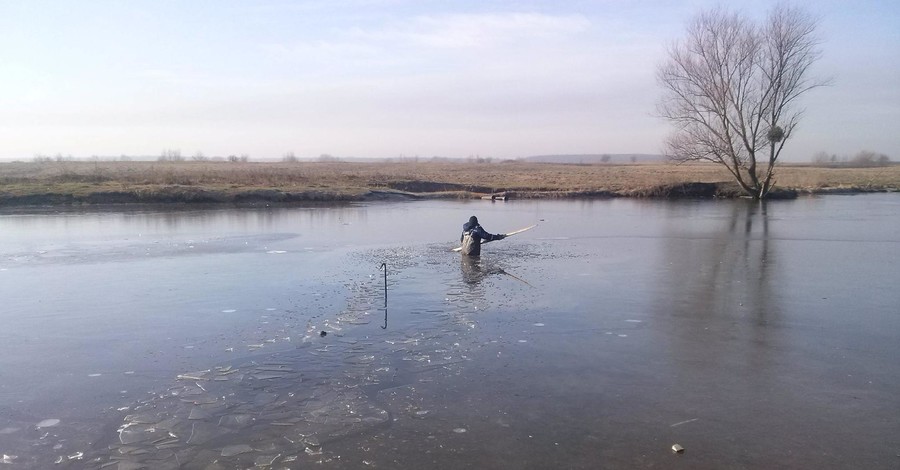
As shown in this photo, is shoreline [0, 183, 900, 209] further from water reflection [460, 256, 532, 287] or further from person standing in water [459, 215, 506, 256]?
water reflection [460, 256, 532, 287]

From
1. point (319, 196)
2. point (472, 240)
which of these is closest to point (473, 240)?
point (472, 240)

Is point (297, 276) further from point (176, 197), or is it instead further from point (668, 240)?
point (176, 197)

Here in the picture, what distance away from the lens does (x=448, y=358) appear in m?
7.26

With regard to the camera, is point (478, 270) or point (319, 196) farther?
point (319, 196)

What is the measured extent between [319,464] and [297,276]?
7.57 m

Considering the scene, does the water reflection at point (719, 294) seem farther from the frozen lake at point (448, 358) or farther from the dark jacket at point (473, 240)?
the dark jacket at point (473, 240)

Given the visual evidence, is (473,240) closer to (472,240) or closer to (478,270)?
(472,240)

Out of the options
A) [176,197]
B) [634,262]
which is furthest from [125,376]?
[176,197]

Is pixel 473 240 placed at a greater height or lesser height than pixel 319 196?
lesser

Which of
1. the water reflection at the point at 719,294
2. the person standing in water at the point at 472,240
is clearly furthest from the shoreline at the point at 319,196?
the water reflection at the point at 719,294

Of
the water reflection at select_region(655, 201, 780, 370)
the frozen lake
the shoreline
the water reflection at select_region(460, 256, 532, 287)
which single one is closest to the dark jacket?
the water reflection at select_region(460, 256, 532, 287)

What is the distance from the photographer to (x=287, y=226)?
21516 mm

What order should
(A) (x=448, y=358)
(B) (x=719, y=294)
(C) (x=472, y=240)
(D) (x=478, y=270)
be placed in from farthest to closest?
(C) (x=472, y=240)
(D) (x=478, y=270)
(B) (x=719, y=294)
(A) (x=448, y=358)

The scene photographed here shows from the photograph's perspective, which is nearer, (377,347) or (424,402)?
(424,402)
